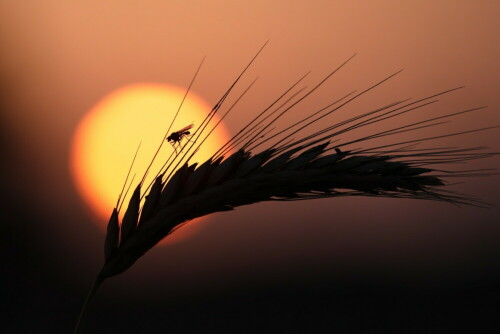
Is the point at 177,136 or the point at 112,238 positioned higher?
the point at 177,136

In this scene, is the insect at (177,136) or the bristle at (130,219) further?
the insect at (177,136)

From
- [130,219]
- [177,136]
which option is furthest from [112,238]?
[177,136]

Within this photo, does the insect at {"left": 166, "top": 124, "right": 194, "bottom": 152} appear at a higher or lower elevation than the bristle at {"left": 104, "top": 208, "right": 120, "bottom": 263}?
higher

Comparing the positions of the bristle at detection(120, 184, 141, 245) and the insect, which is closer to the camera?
the bristle at detection(120, 184, 141, 245)

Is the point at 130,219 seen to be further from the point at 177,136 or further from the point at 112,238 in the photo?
the point at 177,136

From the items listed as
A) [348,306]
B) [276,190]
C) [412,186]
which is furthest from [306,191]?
[348,306]

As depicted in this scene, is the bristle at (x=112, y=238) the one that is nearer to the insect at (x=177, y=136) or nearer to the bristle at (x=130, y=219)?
the bristle at (x=130, y=219)

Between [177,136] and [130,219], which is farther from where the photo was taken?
[177,136]

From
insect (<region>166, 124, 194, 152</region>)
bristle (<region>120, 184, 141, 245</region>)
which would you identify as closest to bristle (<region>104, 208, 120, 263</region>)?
bristle (<region>120, 184, 141, 245</region>)

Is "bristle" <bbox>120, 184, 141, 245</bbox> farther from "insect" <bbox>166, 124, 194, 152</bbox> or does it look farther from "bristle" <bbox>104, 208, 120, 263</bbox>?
"insect" <bbox>166, 124, 194, 152</bbox>

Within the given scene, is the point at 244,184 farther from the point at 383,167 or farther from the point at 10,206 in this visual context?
the point at 10,206

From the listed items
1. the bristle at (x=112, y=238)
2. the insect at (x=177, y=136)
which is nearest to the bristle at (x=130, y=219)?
the bristle at (x=112, y=238)
